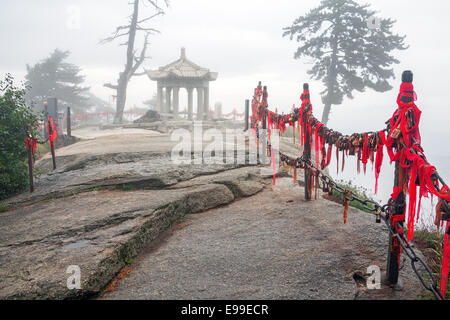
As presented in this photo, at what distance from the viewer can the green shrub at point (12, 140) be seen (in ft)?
20.9

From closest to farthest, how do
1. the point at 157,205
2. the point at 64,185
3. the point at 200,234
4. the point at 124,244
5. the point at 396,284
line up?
1. the point at 396,284
2. the point at 124,244
3. the point at 200,234
4. the point at 157,205
5. the point at 64,185

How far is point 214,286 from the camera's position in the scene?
3.07 m

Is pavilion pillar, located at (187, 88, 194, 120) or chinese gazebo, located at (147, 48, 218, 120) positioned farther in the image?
pavilion pillar, located at (187, 88, 194, 120)

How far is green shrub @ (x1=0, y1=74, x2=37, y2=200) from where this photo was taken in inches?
251

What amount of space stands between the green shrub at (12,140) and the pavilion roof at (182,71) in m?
12.3

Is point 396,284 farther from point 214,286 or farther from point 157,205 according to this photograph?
point 157,205

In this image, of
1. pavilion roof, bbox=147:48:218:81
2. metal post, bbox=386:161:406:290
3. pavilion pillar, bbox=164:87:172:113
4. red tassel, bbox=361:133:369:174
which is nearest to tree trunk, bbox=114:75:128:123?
pavilion roof, bbox=147:48:218:81

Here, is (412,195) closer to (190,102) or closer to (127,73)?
(190,102)

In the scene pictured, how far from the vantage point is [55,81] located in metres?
31.8

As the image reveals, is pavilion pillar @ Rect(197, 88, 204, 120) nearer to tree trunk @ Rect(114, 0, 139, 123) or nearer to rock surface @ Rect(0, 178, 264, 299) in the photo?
tree trunk @ Rect(114, 0, 139, 123)

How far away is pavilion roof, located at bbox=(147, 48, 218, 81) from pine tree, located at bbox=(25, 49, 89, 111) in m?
16.8

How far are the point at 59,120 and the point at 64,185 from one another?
1120cm

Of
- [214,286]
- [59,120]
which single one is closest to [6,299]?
[214,286]
